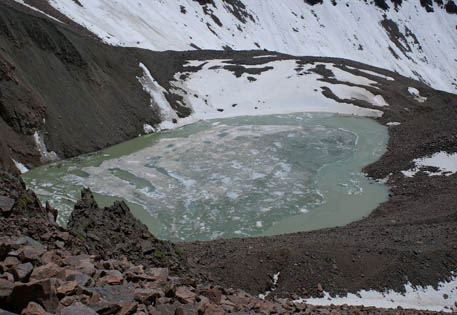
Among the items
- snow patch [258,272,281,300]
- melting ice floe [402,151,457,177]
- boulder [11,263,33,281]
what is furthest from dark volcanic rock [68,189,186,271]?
melting ice floe [402,151,457,177]

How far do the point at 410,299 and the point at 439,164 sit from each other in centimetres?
1311

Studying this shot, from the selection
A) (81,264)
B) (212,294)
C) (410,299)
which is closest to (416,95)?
(410,299)

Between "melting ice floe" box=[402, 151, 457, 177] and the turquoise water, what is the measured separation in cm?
252

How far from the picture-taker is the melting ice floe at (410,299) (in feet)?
35.4

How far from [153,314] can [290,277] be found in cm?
718

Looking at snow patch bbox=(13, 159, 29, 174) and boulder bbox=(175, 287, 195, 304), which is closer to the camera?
boulder bbox=(175, 287, 195, 304)

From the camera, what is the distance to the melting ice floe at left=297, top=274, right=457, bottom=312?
10.8m

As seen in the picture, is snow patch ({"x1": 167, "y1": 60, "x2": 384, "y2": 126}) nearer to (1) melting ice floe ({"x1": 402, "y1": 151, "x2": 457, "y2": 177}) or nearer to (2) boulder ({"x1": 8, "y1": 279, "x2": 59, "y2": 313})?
(1) melting ice floe ({"x1": 402, "y1": 151, "x2": 457, "y2": 177})

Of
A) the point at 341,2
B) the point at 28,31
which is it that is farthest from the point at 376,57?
the point at 28,31

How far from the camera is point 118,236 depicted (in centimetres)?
939

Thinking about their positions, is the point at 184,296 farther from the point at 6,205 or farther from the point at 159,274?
the point at 6,205

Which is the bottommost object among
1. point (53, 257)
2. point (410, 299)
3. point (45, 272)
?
point (410, 299)

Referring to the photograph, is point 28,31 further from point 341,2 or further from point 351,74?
point 341,2

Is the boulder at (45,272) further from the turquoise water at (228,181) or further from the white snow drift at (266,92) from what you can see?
the white snow drift at (266,92)
